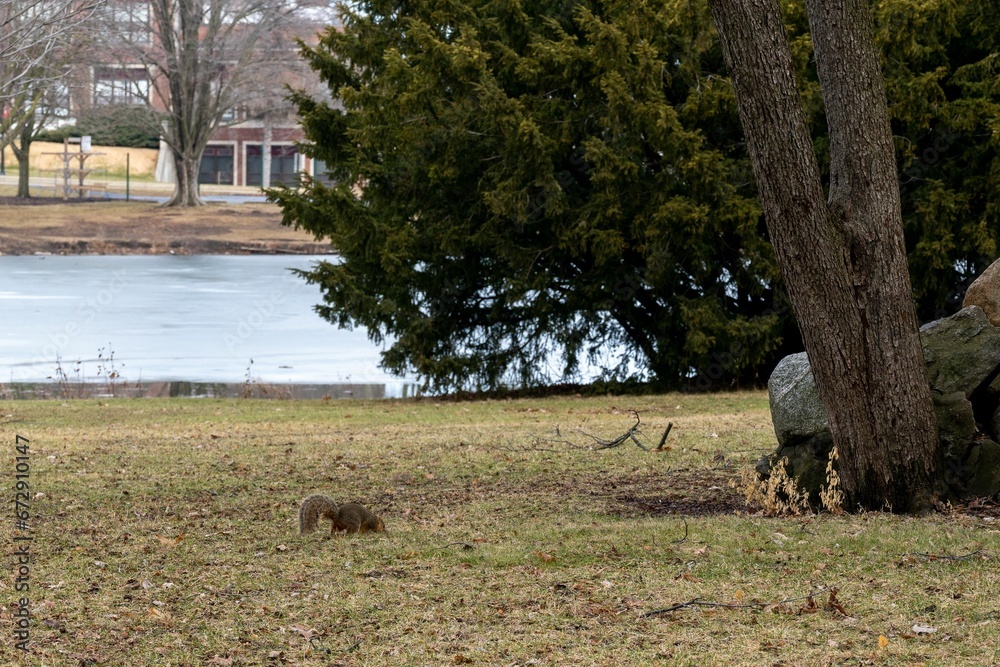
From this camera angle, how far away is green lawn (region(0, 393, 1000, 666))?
5.23 meters

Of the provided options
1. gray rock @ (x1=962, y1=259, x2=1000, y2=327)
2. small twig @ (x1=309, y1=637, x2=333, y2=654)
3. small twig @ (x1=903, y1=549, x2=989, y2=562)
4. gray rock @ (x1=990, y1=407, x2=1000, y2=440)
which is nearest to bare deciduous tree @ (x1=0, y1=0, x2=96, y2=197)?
gray rock @ (x1=962, y1=259, x2=1000, y2=327)

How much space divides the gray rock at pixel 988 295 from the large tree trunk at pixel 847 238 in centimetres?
137

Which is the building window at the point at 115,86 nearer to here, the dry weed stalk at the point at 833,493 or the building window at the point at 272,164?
the building window at the point at 272,164

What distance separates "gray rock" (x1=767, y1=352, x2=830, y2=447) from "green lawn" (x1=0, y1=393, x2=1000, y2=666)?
0.65 m

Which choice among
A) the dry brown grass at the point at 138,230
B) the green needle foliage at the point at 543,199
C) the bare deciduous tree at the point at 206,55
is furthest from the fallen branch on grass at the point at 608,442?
the bare deciduous tree at the point at 206,55

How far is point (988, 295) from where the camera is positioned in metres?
8.23

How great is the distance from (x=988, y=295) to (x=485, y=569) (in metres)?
4.11

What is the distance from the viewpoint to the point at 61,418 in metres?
14.0

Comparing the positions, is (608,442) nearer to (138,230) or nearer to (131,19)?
(131,19)

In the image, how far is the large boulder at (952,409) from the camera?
7.46 meters

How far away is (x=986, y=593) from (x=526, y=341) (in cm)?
1334

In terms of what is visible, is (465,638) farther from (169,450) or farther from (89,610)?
(169,450)

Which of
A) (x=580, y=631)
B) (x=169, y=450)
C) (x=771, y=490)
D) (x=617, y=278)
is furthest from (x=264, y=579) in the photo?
(x=617, y=278)

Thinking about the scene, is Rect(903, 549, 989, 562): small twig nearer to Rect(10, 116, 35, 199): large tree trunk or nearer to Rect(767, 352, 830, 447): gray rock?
Rect(767, 352, 830, 447): gray rock
